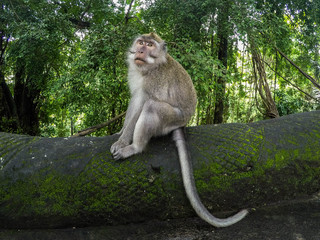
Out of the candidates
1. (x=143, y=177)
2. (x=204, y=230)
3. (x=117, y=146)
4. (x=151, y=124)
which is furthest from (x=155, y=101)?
(x=204, y=230)

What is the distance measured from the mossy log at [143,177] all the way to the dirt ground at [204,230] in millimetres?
70

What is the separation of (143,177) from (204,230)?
70cm

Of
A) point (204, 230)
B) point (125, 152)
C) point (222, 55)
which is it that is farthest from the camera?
point (222, 55)

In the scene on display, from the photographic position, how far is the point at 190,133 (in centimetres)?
301

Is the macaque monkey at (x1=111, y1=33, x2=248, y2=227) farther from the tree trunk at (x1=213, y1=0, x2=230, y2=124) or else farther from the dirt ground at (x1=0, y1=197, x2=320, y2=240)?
the tree trunk at (x1=213, y1=0, x2=230, y2=124)

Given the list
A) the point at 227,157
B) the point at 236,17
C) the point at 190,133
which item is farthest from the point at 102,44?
the point at 227,157

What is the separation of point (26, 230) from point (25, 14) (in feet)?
14.9

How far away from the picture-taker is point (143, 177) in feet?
8.42

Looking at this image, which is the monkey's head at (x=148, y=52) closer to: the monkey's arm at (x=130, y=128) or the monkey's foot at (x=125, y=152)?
the monkey's arm at (x=130, y=128)

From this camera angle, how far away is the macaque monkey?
272 centimetres

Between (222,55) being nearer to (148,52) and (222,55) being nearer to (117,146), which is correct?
(148,52)

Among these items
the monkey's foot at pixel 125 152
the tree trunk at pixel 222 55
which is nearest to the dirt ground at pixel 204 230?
the monkey's foot at pixel 125 152

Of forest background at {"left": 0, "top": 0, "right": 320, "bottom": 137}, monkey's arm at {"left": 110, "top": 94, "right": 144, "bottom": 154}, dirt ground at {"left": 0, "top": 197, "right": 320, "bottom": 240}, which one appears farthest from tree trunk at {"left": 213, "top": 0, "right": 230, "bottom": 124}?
dirt ground at {"left": 0, "top": 197, "right": 320, "bottom": 240}

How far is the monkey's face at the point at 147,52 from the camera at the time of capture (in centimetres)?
312
